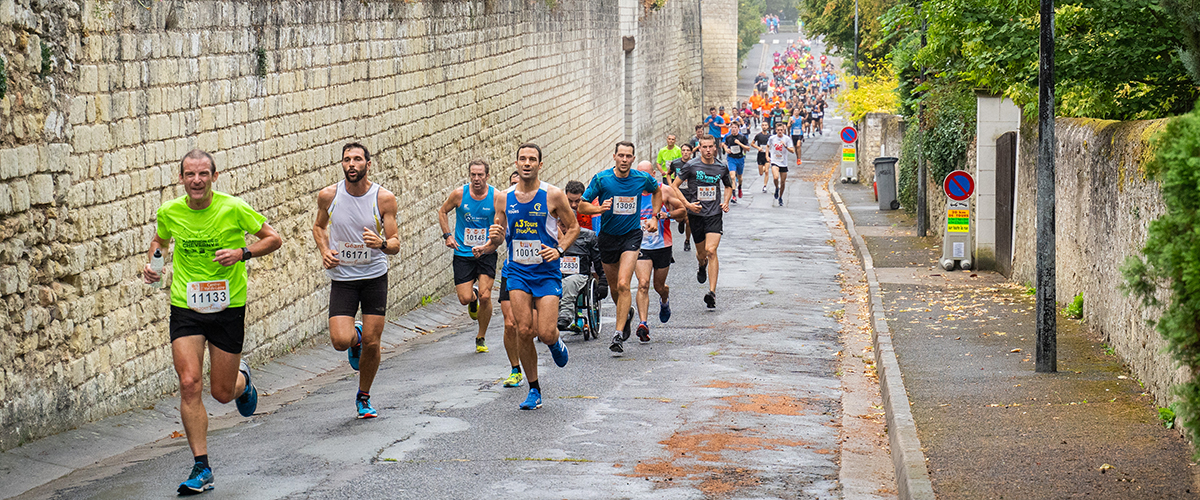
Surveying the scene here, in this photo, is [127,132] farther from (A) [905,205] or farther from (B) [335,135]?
(A) [905,205]

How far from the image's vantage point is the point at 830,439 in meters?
8.32

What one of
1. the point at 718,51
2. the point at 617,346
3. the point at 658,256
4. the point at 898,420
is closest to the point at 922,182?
the point at 658,256

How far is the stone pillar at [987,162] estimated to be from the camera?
17.5m

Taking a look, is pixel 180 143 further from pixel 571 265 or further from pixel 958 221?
pixel 958 221

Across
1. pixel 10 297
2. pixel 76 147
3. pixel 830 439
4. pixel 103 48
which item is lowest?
pixel 830 439

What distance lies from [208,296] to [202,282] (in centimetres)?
8

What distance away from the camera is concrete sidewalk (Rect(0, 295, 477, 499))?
7.24 metres

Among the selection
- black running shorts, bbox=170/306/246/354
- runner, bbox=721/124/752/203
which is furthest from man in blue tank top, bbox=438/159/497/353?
runner, bbox=721/124/752/203

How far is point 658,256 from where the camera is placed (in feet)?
42.0

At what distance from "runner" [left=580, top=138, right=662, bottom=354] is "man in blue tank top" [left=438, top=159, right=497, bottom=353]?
85 cm

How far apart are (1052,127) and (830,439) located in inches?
129

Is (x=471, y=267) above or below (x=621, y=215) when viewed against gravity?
below

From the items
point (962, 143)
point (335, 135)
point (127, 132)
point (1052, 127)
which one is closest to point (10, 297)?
point (127, 132)

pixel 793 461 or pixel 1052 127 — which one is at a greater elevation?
pixel 1052 127
